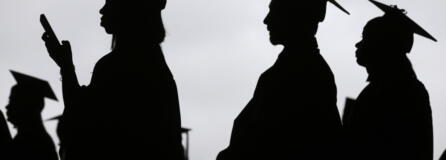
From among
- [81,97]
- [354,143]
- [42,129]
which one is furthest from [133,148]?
[42,129]

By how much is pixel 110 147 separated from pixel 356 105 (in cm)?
226

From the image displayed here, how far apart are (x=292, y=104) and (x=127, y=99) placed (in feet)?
4.59

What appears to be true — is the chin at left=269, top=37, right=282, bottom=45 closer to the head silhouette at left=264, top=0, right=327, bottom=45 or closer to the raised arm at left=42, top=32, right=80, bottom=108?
the head silhouette at left=264, top=0, right=327, bottom=45

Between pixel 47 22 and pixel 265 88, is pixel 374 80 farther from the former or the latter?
pixel 47 22

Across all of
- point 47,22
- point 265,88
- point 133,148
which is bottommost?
point 133,148

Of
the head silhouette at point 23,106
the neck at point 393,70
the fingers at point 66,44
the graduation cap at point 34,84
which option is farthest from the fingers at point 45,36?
the neck at point 393,70

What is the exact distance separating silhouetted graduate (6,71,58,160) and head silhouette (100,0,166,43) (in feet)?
4.89

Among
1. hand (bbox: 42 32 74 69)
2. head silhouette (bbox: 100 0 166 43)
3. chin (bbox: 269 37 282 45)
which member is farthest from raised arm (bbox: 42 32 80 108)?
chin (bbox: 269 37 282 45)

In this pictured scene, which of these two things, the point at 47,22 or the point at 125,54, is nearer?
the point at 125,54

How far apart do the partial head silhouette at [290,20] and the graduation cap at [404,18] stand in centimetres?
92

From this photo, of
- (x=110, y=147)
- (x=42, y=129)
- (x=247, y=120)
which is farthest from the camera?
(x=42, y=129)

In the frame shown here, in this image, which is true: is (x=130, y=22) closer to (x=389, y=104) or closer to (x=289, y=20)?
(x=289, y=20)

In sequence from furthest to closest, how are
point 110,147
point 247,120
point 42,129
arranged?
point 42,129 < point 247,120 < point 110,147

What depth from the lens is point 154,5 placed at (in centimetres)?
848
